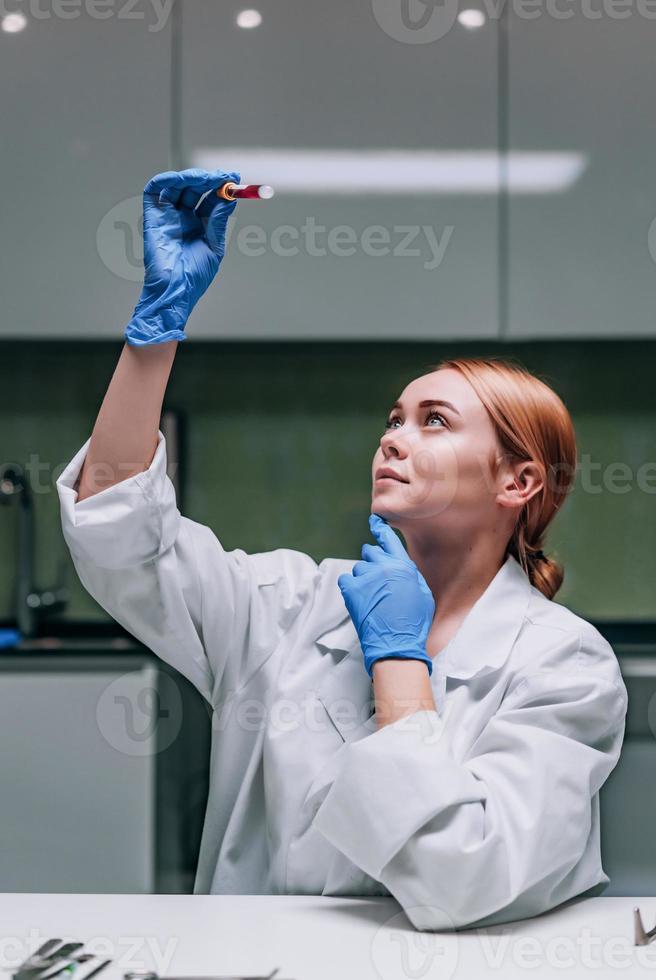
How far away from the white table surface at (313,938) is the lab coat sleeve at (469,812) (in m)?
0.03

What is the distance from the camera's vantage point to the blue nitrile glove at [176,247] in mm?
1091

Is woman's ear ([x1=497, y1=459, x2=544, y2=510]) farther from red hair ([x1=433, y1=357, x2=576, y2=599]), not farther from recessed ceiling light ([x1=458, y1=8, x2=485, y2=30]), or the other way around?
recessed ceiling light ([x1=458, y1=8, x2=485, y2=30])

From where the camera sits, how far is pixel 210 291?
212 centimetres

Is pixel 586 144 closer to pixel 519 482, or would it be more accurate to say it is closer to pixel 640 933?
pixel 519 482

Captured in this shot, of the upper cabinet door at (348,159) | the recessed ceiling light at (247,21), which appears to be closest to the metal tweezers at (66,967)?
the upper cabinet door at (348,159)

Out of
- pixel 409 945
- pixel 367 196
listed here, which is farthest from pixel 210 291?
pixel 409 945

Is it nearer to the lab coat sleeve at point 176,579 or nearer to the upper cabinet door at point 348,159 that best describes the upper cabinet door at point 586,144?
the upper cabinet door at point 348,159

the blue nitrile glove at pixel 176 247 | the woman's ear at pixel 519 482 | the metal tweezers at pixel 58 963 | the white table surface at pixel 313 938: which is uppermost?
the blue nitrile glove at pixel 176 247

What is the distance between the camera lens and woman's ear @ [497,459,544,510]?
1.18 metres

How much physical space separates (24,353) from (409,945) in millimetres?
2022

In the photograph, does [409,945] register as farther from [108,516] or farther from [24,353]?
[24,353]

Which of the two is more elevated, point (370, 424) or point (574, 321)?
point (574, 321)

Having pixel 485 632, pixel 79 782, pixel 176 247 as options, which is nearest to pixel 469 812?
pixel 485 632

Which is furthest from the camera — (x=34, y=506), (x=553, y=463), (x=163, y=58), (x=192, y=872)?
(x=34, y=506)
